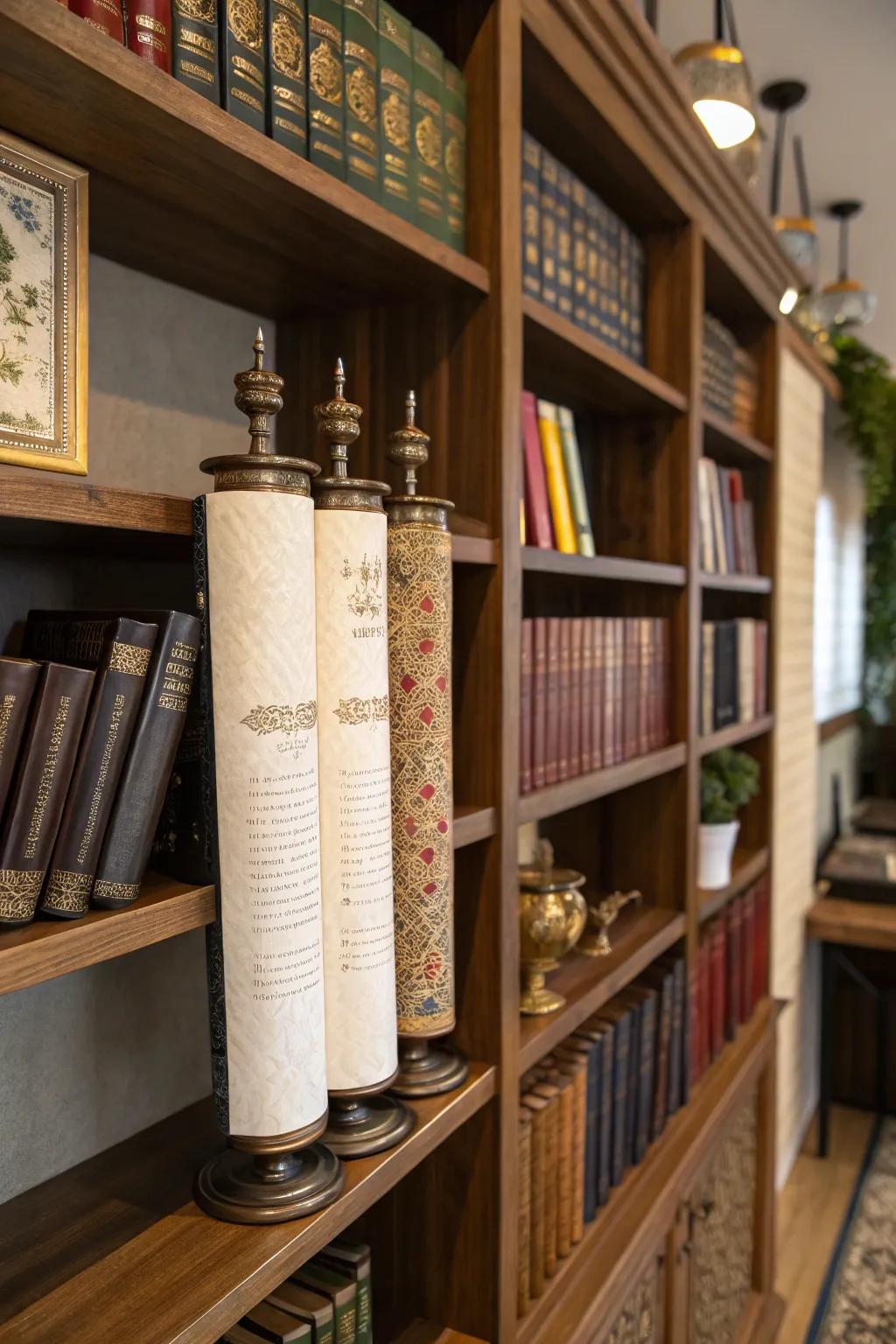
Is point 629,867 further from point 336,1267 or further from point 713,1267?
point 336,1267

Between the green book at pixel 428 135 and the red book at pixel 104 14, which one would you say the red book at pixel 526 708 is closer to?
the green book at pixel 428 135

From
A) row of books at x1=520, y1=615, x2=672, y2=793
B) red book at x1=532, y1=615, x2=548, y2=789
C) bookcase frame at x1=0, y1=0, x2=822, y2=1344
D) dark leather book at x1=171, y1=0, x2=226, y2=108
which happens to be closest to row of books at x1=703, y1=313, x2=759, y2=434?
bookcase frame at x1=0, y1=0, x2=822, y2=1344

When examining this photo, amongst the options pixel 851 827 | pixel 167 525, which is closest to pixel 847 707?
pixel 851 827

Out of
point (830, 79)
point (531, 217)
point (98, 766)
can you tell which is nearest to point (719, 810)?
point (531, 217)

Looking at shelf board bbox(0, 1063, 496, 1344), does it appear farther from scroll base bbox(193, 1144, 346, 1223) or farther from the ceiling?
the ceiling

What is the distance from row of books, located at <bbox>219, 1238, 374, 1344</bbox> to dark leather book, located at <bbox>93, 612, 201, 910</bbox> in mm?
465

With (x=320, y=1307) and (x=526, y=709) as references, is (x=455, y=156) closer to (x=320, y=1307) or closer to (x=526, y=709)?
(x=526, y=709)

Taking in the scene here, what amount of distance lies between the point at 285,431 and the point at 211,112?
0.52 metres

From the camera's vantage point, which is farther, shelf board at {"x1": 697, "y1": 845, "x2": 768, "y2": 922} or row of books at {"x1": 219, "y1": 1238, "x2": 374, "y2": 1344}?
shelf board at {"x1": 697, "y1": 845, "x2": 768, "y2": 922}

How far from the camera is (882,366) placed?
3574 mm

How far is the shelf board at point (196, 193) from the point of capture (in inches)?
26.1

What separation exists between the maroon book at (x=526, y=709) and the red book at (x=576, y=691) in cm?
12

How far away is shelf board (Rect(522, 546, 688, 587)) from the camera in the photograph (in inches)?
48.3

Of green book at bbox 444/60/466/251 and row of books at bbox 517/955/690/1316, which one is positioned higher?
green book at bbox 444/60/466/251
